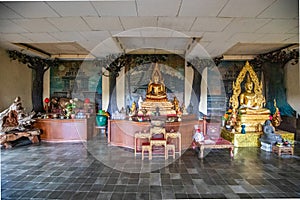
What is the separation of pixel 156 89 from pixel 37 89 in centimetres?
438

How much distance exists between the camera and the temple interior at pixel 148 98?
9.65ft

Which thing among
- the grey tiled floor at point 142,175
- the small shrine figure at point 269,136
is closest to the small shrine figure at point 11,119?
the grey tiled floor at point 142,175

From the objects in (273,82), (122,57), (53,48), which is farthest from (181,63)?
(53,48)

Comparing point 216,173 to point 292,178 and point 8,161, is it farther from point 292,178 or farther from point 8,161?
point 8,161

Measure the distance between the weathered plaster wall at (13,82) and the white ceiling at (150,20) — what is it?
790 millimetres

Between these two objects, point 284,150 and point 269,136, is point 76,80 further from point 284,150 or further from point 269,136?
point 284,150

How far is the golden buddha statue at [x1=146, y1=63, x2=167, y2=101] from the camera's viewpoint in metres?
7.03

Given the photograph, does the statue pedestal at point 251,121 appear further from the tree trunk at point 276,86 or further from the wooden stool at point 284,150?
the tree trunk at point 276,86

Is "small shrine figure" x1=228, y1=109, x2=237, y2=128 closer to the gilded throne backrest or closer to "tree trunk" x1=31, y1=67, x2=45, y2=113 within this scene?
the gilded throne backrest

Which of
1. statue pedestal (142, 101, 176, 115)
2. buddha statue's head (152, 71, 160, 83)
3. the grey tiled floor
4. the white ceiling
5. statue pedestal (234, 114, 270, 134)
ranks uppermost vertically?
the white ceiling

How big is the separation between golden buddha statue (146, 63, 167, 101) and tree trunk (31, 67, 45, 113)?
4045 millimetres

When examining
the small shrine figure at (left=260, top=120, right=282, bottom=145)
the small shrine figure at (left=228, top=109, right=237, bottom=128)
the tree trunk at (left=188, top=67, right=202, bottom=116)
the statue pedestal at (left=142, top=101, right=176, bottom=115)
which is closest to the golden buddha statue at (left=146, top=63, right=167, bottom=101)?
the statue pedestal at (left=142, top=101, right=176, bottom=115)

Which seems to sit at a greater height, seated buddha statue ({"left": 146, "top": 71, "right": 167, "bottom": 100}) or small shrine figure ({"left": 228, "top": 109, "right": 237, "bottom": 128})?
seated buddha statue ({"left": 146, "top": 71, "right": 167, "bottom": 100})

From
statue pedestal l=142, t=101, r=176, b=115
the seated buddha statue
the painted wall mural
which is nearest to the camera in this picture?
statue pedestal l=142, t=101, r=176, b=115
